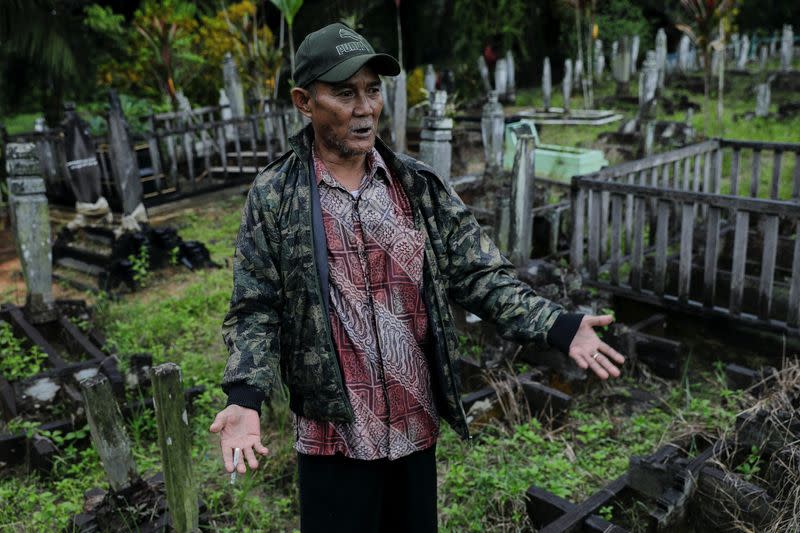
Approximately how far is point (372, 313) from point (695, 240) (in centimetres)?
563

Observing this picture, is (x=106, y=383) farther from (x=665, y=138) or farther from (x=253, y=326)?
(x=665, y=138)

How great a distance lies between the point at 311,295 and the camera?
1.92 m

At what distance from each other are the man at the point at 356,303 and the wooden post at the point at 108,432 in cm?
107

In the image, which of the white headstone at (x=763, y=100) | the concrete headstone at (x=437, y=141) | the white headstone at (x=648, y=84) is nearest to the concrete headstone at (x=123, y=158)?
the concrete headstone at (x=437, y=141)

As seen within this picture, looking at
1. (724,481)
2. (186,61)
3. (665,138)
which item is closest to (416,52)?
(186,61)

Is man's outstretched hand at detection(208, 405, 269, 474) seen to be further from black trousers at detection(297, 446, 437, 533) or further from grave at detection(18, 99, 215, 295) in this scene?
grave at detection(18, 99, 215, 295)

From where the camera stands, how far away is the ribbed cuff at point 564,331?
6.37ft

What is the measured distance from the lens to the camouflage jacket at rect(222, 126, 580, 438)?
191 centimetres

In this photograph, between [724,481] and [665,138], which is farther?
[665,138]

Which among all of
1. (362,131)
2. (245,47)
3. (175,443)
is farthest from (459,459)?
(245,47)

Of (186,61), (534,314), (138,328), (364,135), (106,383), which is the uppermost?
(186,61)

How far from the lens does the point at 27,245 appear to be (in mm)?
5473

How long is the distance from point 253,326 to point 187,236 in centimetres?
780

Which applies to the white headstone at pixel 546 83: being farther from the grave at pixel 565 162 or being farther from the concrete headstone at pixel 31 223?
the concrete headstone at pixel 31 223
